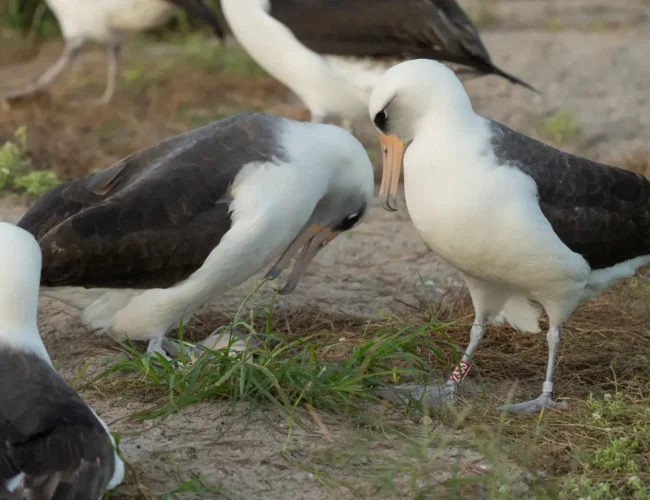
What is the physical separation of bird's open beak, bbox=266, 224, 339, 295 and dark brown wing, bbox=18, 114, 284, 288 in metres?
0.64

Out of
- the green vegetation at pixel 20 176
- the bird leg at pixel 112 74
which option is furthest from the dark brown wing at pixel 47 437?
the bird leg at pixel 112 74

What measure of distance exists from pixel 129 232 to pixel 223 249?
0.39 meters

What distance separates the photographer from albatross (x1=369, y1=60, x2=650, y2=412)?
4336mm

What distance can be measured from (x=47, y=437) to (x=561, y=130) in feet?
19.8

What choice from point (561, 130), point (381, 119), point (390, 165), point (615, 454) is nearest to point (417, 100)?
point (381, 119)

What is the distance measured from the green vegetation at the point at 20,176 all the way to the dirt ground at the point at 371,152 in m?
0.16

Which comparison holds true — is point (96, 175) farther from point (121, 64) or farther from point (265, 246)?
point (121, 64)

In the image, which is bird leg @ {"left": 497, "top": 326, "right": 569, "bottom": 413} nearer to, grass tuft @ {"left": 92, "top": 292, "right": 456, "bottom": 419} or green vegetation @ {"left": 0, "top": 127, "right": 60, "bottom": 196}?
grass tuft @ {"left": 92, "top": 292, "right": 456, "bottom": 419}

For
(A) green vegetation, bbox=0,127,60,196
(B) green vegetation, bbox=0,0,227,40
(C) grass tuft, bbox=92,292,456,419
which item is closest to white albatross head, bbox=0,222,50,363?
(C) grass tuft, bbox=92,292,456,419

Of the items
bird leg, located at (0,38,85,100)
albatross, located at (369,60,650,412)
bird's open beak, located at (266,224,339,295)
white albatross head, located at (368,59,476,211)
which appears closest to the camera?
albatross, located at (369,60,650,412)

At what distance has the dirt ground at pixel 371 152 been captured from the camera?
12.9ft

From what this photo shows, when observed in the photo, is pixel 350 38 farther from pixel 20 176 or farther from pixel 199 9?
pixel 199 9

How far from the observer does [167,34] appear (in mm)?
12711

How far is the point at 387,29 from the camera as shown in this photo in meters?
7.63
